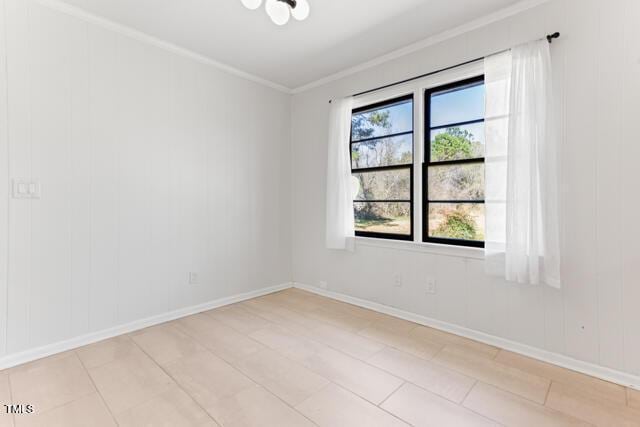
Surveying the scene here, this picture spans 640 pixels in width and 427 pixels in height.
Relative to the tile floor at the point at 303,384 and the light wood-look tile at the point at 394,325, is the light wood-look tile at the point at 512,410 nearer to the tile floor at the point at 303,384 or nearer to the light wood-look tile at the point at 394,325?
the tile floor at the point at 303,384

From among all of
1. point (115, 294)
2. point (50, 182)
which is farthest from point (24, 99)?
point (115, 294)

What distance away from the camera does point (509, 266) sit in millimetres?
2295

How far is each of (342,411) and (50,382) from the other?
1892 millimetres

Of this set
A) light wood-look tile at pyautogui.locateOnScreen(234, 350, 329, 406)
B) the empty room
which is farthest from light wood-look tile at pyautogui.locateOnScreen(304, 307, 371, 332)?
light wood-look tile at pyautogui.locateOnScreen(234, 350, 329, 406)

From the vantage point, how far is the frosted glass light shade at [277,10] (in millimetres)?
1857

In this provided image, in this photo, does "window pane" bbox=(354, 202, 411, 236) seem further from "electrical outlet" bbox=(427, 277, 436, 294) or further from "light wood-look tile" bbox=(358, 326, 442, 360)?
"light wood-look tile" bbox=(358, 326, 442, 360)

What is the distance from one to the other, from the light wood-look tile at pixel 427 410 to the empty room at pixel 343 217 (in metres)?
0.01

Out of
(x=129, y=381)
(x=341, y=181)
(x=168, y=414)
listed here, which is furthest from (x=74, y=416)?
(x=341, y=181)

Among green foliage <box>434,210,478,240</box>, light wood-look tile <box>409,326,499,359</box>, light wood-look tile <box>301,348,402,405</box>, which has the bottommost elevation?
light wood-look tile <box>301,348,402,405</box>

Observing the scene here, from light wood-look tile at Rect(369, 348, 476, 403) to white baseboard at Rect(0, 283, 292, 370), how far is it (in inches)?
74.7

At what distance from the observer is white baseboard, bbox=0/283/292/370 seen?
2195mm

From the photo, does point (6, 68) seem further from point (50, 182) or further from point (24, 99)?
point (50, 182)

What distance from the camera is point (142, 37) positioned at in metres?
2.79

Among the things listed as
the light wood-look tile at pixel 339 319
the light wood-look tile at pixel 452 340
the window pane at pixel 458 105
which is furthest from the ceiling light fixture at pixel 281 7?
the light wood-look tile at pixel 452 340
